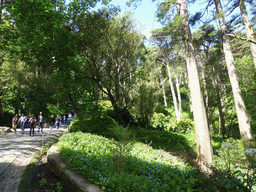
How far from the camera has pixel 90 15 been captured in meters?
9.53

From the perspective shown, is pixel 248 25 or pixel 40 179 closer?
pixel 40 179

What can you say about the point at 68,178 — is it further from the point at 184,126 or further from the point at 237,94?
the point at 184,126

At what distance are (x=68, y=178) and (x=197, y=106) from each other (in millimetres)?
5076

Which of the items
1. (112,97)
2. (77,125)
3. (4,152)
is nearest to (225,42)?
(112,97)

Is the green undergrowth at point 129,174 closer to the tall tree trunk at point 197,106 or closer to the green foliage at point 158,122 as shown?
the tall tree trunk at point 197,106

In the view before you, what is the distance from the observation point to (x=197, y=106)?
20.0ft

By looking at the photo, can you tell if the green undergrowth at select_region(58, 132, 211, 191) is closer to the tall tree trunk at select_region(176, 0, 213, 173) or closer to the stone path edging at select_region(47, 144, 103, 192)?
the stone path edging at select_region(47, 144, 103, 192)

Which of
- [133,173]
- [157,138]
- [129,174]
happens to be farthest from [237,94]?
[129,174]

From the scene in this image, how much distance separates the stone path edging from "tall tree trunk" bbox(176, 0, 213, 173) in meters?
4.29

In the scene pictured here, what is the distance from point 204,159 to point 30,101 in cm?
2103

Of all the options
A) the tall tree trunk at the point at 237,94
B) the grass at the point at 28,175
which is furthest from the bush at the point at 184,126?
the grass at the point at 28,175

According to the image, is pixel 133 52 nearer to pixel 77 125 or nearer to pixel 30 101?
pixel 77 125

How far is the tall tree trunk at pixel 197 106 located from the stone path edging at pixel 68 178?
169 inches

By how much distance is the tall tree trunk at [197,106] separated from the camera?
5766 mm
